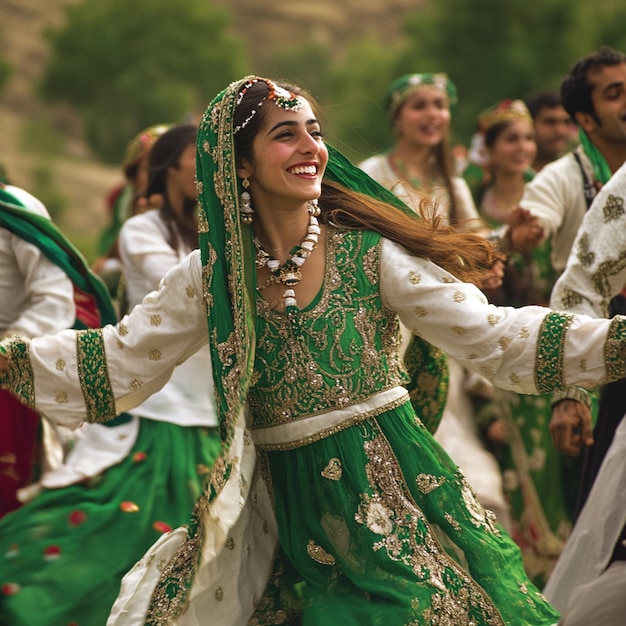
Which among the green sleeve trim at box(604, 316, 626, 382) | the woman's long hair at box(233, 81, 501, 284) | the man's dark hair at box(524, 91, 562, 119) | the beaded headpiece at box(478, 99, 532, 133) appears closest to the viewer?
the green sleeve trim at box(604, 316, 626, 382)

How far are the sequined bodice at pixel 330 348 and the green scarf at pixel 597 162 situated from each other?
75.9 inches

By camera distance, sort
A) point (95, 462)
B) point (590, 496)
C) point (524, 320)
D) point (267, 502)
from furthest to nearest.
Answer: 1. point (95, 462)
2. point (590, 496)
3. point (267, 502)
4. point (524, 320)

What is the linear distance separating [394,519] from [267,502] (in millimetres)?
427

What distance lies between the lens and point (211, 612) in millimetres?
3727

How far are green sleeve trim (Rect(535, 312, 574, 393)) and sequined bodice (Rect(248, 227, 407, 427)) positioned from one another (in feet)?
1.44

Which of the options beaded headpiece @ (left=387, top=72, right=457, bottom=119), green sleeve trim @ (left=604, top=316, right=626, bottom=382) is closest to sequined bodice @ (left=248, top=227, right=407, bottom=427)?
green sleeve trim @ (left=604, top=316, right=626, bottom=382)

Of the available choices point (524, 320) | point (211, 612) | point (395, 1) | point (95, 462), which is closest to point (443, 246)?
point (524, 320)

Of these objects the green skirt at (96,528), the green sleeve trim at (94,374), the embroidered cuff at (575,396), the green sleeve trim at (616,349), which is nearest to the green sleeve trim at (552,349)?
the green sleeve trim at (616,349)

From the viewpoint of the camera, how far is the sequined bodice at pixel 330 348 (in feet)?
12.2

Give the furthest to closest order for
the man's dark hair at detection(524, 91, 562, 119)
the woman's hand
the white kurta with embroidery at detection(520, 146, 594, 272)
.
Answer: the man's dark hair at detection(524, 91, 562, 119) → the white kurta with embroidery at detection(520, 146, 594, 272) → the woman's hand

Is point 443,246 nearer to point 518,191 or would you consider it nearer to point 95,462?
point 95,462

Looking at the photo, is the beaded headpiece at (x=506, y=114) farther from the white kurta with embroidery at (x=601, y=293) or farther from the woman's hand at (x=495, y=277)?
the woman's hand at (x=495, y=277)

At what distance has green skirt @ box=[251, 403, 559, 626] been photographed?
11.6ft

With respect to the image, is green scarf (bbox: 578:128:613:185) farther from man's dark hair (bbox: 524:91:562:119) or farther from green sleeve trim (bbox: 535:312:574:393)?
man's dark hair (bbox: 524:91:562:119)
